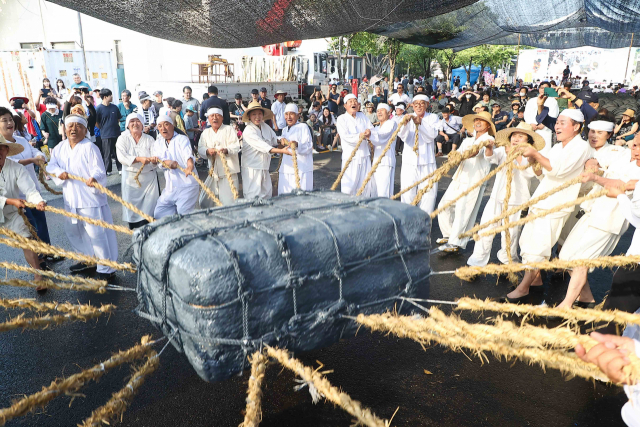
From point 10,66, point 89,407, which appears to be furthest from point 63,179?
point 10,66

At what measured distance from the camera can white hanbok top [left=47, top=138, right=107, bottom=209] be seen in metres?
4.58

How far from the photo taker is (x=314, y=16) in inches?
211

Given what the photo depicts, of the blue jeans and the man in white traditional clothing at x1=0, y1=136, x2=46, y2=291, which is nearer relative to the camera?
the man in white traditional clothing at x1=0, y1=136, x2=46, y2=291

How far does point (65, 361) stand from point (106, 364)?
1718mm

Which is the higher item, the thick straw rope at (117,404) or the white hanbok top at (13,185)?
the white hanbok top at (13,185)

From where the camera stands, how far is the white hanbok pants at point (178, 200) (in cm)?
517

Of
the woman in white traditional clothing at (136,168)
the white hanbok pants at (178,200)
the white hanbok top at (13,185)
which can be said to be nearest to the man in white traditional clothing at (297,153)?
the white hanbok pants at (178,200)

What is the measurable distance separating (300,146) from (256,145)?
2.08 feet

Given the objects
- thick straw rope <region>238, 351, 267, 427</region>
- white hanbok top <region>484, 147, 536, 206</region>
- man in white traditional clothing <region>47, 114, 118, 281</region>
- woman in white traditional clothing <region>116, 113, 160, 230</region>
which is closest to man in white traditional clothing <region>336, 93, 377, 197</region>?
white hanbok top <region>484, 147, 536, 206</region>

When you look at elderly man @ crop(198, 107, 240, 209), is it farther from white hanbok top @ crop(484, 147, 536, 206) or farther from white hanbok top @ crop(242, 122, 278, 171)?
white hanbok top @ crop(484, 147, 536, 206)

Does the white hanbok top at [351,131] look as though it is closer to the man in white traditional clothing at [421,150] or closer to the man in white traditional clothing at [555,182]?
the man in white traditional clothing at [421,150]

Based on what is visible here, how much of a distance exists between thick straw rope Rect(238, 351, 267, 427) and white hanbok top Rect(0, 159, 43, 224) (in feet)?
10.6

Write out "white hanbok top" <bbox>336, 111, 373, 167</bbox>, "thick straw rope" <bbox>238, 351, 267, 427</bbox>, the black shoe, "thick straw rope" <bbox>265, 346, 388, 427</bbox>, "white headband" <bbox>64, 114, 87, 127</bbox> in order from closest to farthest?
1. "thick straw rope" <bbox>265, 346, 388, 427</bbox>
2. "thick straw rope" <bbox>238, 351, 267, 427</bbox>
3. "white headband" <bbox>64, 114, 87, 127</bbox>
4. the black shoe
5. "white hanbok top" <bbox>336, 111, 373, 167</bbox>

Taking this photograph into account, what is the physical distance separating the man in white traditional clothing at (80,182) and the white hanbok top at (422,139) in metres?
3.80
